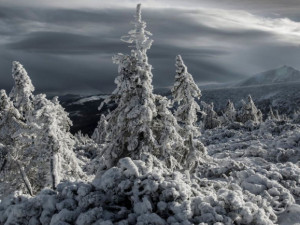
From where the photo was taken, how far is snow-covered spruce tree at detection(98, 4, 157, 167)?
54.9 ft

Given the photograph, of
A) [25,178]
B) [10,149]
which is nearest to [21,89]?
[10,149]

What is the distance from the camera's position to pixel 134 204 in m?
10.2

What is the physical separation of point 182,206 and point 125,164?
2545 mm

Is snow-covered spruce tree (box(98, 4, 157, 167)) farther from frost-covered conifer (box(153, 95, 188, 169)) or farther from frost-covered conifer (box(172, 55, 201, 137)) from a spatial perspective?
frost-covered conifer (box(172, 55, 201, 137))

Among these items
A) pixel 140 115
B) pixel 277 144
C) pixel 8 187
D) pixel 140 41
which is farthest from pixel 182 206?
pixel 277 144

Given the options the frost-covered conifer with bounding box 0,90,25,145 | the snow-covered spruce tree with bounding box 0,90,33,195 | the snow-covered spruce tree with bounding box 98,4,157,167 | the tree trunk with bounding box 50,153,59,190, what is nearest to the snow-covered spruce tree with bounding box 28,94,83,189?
the tree trunk with bounding box 50,153,59,190

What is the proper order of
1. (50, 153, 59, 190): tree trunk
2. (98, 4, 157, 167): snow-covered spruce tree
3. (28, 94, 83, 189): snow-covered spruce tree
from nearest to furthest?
(98, 4, 157, 167): snow-covered spruce tree < (50, 153, 59, 190): tree trunk < (28, 94, 83, 189): snow-covered spruce tree

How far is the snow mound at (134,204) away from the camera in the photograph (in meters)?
9.73

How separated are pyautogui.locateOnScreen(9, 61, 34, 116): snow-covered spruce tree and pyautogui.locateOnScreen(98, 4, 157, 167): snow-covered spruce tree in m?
7.93

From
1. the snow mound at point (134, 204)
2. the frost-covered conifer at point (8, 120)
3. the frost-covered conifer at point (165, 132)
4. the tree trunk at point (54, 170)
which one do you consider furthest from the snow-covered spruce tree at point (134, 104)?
the frost-covered conifer at point (8, 120)

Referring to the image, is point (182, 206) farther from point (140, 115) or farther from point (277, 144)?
point (277, 144)

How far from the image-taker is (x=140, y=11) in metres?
17.9

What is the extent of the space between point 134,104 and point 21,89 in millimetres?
9441

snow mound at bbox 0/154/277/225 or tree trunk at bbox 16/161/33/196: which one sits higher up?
snow mound at bbox 0/154/277/225
